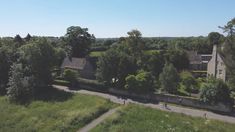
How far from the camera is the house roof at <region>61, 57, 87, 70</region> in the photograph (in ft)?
215

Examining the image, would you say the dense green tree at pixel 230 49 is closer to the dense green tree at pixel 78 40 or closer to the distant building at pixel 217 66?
the distant building at pixel 217 66

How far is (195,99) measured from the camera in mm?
41469

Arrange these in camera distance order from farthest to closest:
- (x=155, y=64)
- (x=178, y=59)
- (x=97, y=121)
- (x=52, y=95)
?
(x=178, y=59), (x=155, y=64), (x=52, y=95), (x=97, y=121)

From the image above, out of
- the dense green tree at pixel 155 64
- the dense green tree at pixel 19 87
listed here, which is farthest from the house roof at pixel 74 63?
the dense green tree at pixel 19 87

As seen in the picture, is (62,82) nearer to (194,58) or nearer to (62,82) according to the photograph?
(62,82)

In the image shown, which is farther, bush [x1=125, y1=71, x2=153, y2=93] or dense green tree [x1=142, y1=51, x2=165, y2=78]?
dense green tree [x1=142, y1=51, x2=165, y2=78]

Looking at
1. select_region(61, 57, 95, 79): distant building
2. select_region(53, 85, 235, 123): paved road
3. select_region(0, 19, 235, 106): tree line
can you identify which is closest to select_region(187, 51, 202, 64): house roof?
select_region(0, 19, 235, 106): tree line

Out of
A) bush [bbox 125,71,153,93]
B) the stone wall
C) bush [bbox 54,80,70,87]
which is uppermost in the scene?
bush [bbox 125,71,153,93]

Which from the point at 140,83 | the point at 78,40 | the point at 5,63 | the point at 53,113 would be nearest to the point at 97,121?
the point at 53,113

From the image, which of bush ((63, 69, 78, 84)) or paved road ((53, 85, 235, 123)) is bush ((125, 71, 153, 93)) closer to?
paved road ((53, 85, 235, 123))

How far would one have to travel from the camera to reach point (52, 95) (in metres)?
49.0

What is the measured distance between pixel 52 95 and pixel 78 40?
122 ft

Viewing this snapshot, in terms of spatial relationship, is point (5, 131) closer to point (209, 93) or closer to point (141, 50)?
point (209, 93)

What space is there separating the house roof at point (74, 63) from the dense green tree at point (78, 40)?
13.3m
